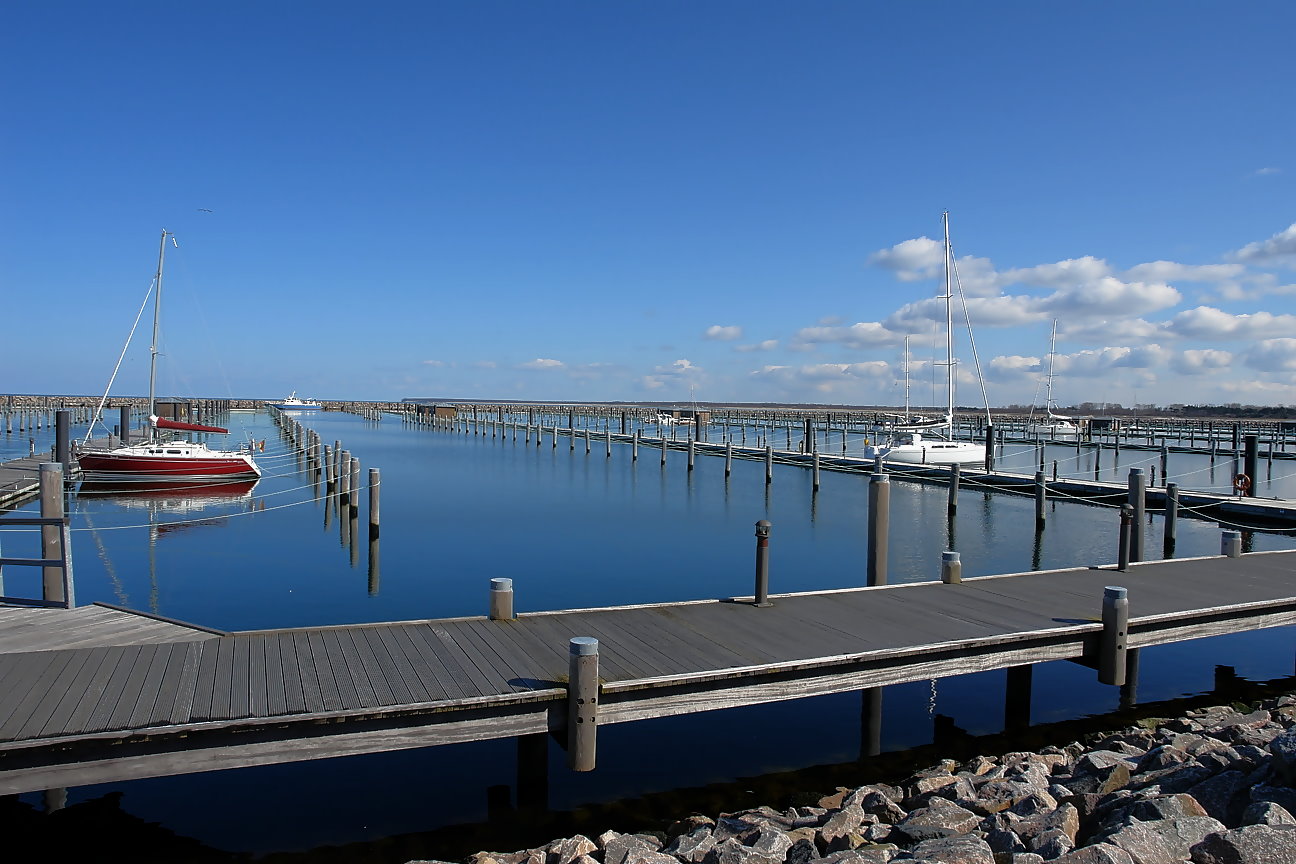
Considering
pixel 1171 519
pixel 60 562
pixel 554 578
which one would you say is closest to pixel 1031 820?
pixel 60 562

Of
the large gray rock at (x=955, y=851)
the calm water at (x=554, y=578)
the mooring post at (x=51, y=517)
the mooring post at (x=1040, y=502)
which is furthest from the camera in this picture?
the mooring post at (x=1040, y=502)

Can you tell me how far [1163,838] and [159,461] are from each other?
32463 millimetres

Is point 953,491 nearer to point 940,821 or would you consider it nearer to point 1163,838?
point 940,821

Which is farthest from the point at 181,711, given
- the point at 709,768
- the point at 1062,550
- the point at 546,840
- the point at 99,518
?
the point at 99,518

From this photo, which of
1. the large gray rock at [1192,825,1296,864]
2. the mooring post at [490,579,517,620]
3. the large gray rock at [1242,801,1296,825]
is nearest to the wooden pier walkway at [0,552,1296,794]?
the mooring post at [490,579,517,620]

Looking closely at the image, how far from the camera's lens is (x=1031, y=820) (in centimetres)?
628

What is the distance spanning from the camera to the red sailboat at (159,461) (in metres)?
29.6

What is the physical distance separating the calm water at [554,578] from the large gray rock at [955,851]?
2.54 meters

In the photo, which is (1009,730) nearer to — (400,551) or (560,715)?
(560,715)

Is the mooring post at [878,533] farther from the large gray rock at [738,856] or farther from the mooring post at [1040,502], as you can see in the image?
the mooring post at [1040,502]

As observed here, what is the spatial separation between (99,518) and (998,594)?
24.4 metres

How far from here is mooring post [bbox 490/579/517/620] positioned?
9.19 metres

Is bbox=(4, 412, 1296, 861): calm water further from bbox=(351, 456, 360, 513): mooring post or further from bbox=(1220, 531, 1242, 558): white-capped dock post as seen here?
bbox=(1220, 531, 1242, 558): white-capped dock post

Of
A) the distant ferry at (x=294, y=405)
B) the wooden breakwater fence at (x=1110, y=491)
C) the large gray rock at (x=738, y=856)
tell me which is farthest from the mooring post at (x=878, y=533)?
the distant ferry at (x=294, y=405)
